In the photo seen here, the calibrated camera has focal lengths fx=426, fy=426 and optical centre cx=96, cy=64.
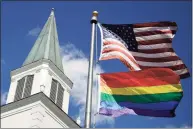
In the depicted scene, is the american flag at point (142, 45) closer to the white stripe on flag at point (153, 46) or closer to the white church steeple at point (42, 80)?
the white stripe on flag at point (153, 46)

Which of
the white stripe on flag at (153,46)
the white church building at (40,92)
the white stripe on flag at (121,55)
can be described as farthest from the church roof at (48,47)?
the white stripe on flag at (121,55)

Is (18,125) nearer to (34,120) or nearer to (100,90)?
(34,120)

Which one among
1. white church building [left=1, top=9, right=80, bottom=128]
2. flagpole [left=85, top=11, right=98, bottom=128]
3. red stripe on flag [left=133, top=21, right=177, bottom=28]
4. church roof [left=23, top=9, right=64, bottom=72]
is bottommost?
flagpole [left=85, top=11, right=98, bottom=128]

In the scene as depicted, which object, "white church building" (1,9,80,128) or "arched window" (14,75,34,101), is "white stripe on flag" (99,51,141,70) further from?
"arched window" (14,75,34,101)

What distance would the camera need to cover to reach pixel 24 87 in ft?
110

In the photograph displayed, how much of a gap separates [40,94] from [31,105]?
40.3 inches

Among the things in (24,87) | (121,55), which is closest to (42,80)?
(24,87)

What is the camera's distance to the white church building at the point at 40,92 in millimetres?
30469

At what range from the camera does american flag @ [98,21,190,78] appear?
1673 cm

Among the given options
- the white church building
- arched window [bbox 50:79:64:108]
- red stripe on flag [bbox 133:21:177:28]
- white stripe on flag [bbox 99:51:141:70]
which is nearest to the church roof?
the white church building

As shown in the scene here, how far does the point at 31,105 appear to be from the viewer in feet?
102

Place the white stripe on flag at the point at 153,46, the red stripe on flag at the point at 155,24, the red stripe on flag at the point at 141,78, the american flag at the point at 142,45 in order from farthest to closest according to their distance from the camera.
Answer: the red stripe on flag at the point at 155,24 < the white stripe on flag at the point at 153,46 < the american flag at the point at 142,45 < the red stripe on flag at the point at 141,78

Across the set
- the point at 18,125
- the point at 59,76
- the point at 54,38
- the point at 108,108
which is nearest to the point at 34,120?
the point at 18,125

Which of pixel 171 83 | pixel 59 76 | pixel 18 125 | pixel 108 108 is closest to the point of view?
pixel 108 108
